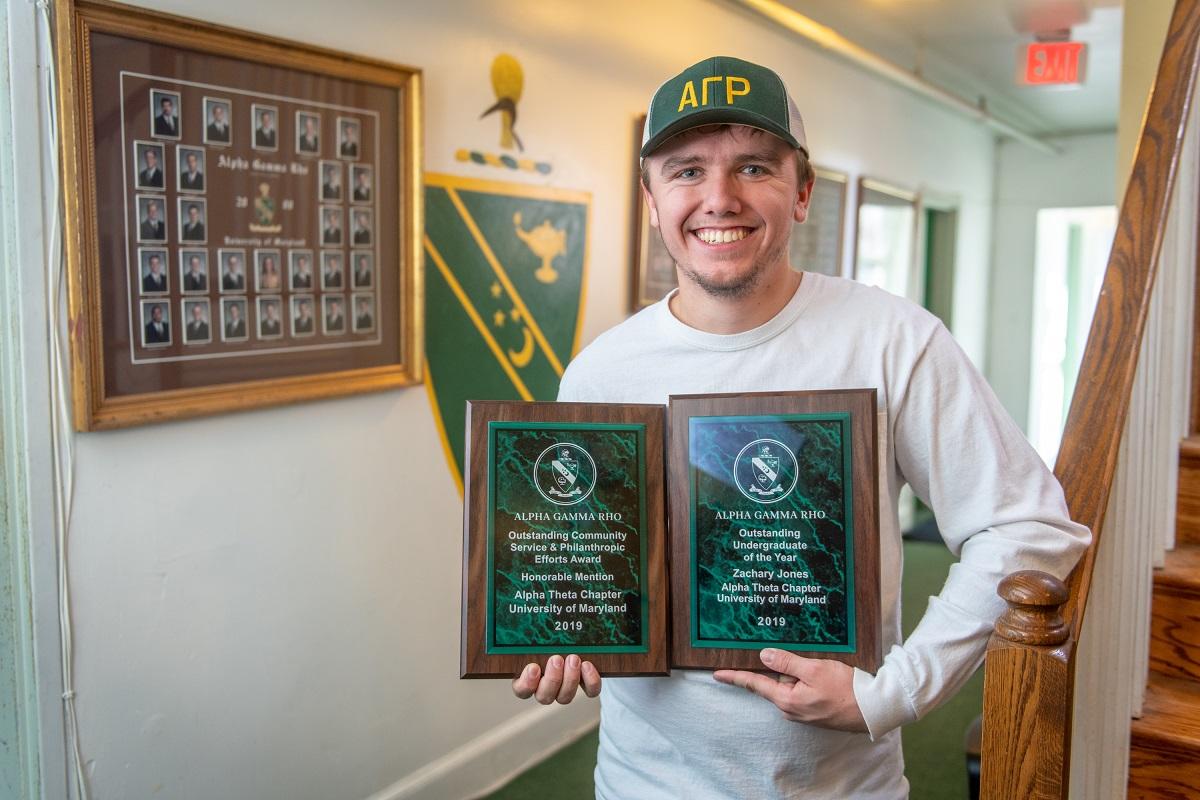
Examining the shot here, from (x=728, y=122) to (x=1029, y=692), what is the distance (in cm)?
75

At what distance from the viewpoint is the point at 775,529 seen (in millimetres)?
1255

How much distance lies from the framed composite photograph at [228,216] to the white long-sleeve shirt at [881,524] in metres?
1.08

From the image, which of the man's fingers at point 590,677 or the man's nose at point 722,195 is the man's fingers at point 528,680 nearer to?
the man's fingers at point 590,677

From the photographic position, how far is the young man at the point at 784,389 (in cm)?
120

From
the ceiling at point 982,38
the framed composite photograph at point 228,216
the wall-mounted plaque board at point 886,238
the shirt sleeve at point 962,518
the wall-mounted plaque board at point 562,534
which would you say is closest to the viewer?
the shirt sleeve at point 962,518

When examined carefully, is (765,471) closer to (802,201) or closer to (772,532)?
(772,532)

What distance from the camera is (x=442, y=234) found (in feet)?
8.94

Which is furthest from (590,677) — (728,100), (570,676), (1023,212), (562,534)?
(1023,212)

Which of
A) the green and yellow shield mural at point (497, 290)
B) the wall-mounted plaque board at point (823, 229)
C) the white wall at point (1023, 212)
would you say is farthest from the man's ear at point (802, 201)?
the white wall at point (1023, 212)

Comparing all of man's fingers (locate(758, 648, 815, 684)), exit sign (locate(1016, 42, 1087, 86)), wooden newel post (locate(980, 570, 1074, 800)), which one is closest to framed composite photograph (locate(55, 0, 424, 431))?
man's fingers (locate(758, 648, 815, 684))

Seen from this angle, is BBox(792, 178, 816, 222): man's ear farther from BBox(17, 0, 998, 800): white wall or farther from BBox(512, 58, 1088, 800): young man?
BBox(17, 0, 998, 800): white wall

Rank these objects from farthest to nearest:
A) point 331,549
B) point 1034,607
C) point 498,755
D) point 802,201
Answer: point 498,755 → point 331,549 → point 802,201 → point 1034,607

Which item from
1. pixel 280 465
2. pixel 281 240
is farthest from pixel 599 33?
pixel 280 465

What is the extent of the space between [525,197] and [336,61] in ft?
Answer: 2.59
